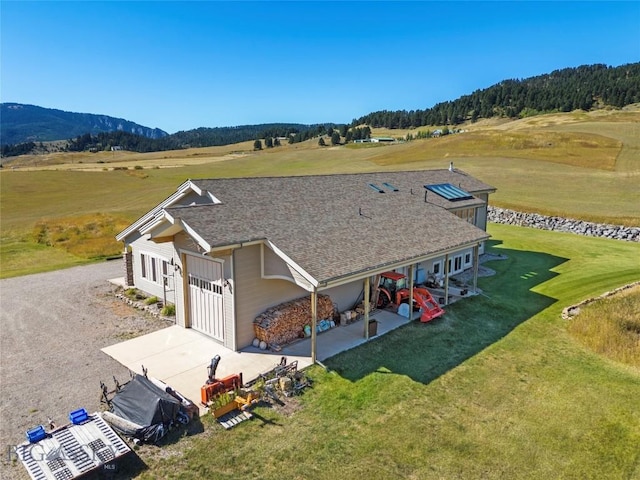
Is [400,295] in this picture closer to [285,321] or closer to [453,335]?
[453,335]

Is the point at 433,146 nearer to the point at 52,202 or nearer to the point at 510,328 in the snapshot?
the point at 52,202

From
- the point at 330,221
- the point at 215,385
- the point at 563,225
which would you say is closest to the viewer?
the point at 215,385

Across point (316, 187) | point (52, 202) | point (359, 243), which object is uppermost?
point (316, 187)

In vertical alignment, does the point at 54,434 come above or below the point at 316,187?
below

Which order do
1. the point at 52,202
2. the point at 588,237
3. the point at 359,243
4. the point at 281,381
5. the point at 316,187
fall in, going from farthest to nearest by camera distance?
the point at 52,202 → the point at 588,237 → the point at 316,187 → the point at 359,243 → the point at 281,381

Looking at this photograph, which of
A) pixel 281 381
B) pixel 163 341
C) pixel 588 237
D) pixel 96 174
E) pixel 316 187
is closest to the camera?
pixel 281 381

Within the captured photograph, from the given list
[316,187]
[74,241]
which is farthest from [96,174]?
[316,187]

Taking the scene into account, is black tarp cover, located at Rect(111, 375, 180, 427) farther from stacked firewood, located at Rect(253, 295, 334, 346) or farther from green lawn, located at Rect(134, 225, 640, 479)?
stacked firewood, located at Rect(253, 295, 334, 346)

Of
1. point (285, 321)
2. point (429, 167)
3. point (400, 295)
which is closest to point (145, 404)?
point (285, 321)

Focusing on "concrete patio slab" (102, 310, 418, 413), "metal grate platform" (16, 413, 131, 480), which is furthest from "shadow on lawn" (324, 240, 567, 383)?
"metal grate platform" (16, 413, 131, 480)
